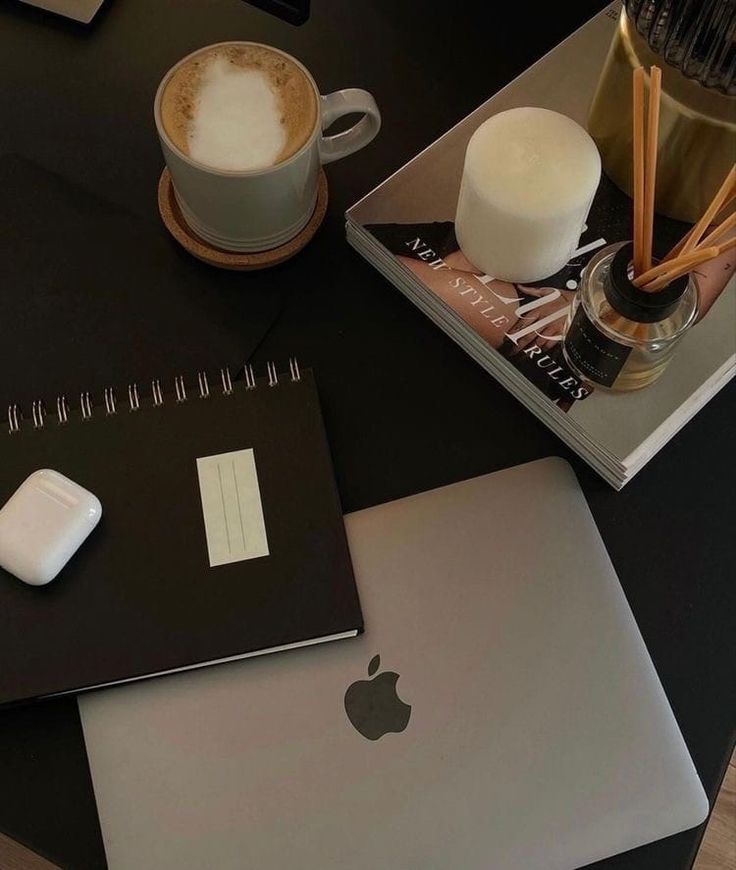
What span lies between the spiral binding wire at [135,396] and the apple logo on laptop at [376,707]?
208mm

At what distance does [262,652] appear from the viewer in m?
0.58

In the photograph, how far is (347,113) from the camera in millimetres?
653

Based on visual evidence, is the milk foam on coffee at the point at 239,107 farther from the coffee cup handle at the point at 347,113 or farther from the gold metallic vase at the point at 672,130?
the gold metallic vase at the point at 672,130

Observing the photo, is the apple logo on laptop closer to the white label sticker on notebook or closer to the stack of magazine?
the white label sticker on notebook

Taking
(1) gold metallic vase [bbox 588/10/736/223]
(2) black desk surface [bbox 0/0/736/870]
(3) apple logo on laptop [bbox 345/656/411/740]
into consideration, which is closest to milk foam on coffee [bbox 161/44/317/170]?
(2) black desk surface [bbox 0/0/736/870]

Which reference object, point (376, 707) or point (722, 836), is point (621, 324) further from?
point (722, 836)

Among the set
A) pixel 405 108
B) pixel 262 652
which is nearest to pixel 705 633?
pixel 262 652

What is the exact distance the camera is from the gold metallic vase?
0.60 metres

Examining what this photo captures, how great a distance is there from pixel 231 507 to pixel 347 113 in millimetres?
282

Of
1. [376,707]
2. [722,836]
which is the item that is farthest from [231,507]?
[722,836]

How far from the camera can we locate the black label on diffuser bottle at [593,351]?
1.97 ft

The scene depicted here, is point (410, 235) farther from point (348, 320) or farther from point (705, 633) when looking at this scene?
point (705, 633)

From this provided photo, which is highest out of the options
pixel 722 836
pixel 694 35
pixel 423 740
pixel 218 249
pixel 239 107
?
pixel 694 35

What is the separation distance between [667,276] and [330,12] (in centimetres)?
43
